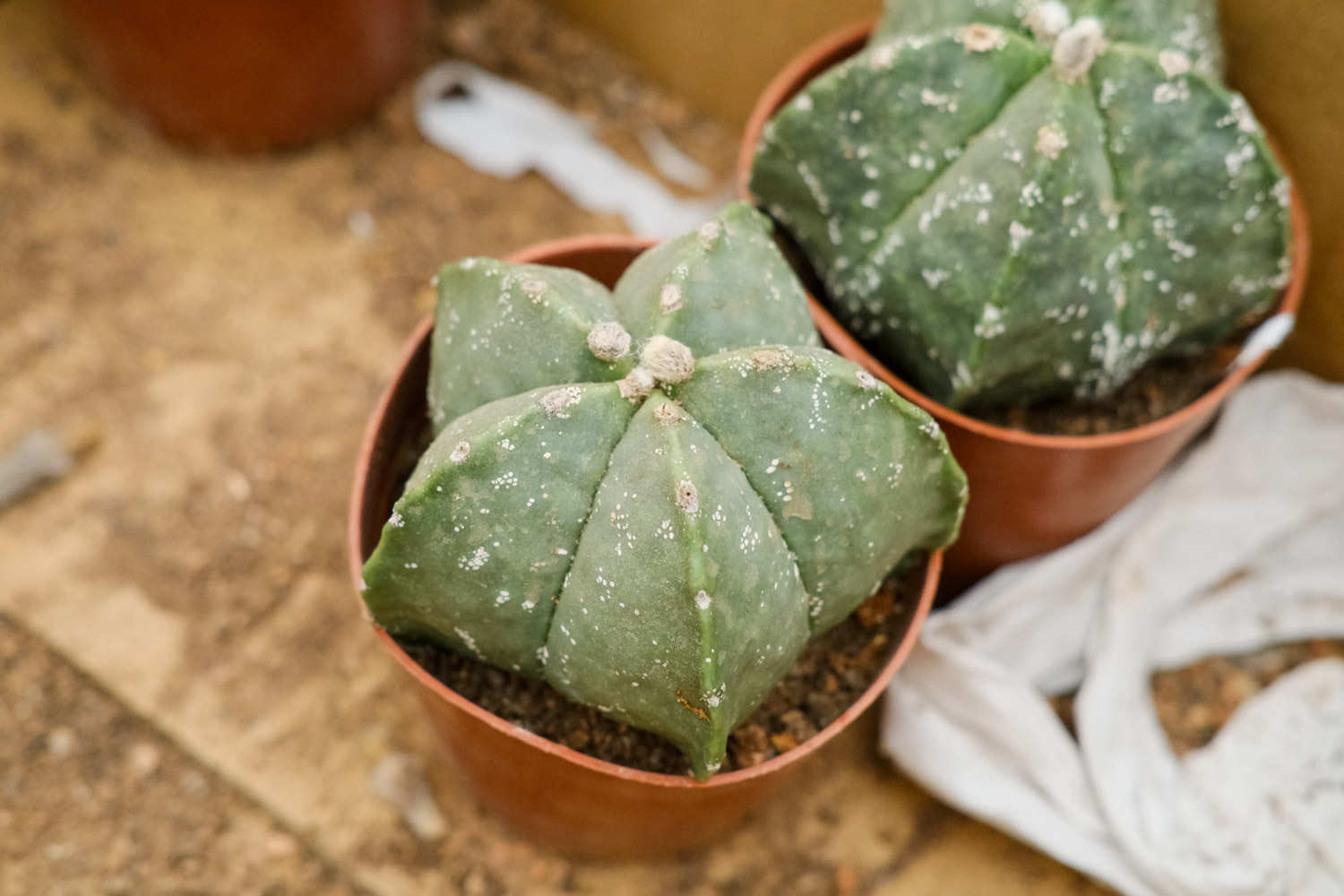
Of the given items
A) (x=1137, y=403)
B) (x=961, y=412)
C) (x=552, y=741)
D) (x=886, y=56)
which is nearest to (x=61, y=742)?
(x=552, y=741)

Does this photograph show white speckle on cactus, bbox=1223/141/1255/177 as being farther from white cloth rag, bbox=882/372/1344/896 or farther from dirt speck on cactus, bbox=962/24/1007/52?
white cloth rag, bbox=882/372/1344/896

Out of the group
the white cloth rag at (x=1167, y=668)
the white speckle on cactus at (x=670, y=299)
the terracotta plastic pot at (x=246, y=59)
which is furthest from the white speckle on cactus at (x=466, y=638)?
the terracotta plastic pot at (x=246, y=59)

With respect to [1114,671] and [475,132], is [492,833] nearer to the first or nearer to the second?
[1114,671]

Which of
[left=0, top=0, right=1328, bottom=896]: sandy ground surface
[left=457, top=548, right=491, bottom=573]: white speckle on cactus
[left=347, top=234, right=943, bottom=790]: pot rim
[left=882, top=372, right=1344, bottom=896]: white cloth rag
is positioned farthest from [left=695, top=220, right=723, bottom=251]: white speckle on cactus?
[left=0, top=0, right=1328, bottom=896]: sandy ground surface

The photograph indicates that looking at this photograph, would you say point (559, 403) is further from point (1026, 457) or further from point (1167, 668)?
point (1167, 668)

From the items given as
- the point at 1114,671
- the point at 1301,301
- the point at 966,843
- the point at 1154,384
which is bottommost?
the point at 966,843

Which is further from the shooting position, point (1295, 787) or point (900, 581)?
point (1295, 787)

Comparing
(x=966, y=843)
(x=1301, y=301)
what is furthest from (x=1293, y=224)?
(x=966, y=843)
